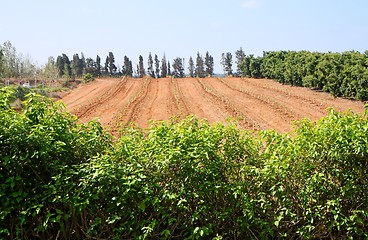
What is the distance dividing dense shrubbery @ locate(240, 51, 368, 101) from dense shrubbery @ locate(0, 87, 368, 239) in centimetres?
1971

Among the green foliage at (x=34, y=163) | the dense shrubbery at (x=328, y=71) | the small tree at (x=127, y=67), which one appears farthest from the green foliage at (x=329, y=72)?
the small tree at (x=127, y=67)

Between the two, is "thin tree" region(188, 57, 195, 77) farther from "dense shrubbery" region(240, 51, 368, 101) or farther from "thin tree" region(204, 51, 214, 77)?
"dense shrubbery" region(240, 51, 368, 101)

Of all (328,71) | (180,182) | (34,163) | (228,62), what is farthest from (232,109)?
(228,62)

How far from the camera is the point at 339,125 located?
11.2 feet

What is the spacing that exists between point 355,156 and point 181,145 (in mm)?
1764

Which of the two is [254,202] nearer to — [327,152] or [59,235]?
[327,152]

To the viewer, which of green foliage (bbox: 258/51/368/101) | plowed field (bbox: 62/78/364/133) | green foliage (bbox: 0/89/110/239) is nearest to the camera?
green foliage (bbox: 0/89/110/239)

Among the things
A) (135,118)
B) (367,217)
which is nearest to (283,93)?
(135,118)

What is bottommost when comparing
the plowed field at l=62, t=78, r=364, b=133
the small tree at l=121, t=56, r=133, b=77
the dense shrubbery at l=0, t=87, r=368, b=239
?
the plowed field at l=62, t=78, r=364, b=133

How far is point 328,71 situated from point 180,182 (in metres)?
25.5

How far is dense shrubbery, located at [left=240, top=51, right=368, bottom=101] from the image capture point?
21703mm

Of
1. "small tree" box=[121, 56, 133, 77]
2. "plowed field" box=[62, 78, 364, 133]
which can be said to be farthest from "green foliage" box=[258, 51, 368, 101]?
"small tree" box=[121, 56, 133, 77]

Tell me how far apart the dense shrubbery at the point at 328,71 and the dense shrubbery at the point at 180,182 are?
19.7 m

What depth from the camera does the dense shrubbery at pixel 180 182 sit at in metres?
3.13
